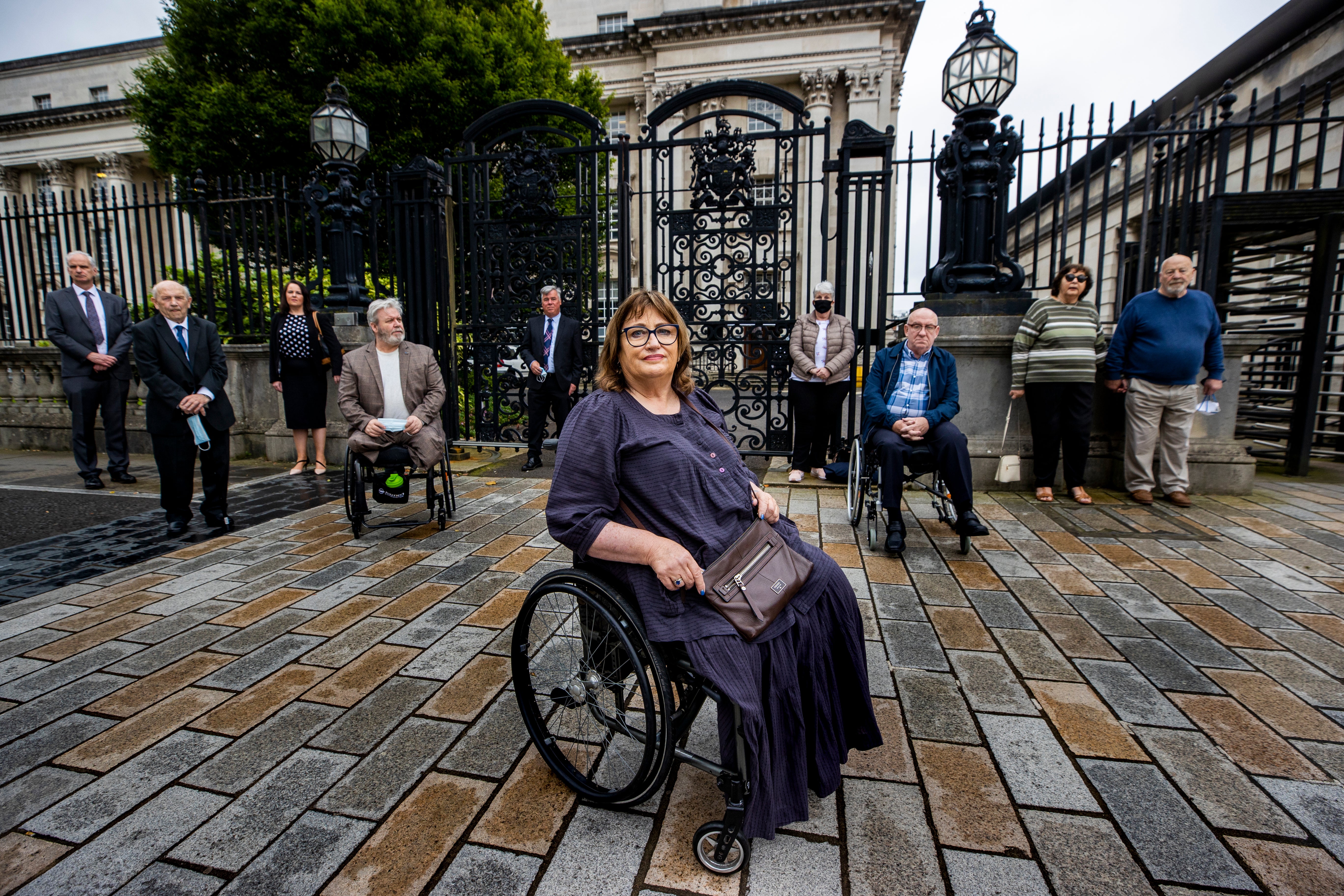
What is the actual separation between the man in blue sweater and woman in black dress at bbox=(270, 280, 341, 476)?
800cm

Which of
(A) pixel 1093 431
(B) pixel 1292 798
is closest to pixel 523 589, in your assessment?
(B) pixel 1292 798

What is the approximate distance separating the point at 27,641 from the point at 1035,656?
15.8 feet

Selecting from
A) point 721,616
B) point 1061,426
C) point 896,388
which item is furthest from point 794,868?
point 1061,426

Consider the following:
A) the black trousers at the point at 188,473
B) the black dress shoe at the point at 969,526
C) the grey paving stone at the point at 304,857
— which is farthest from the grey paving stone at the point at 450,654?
the black dress shoe at the point at 969,526

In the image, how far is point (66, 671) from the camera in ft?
9.47

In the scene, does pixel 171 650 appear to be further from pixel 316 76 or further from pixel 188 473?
pixel 316 76

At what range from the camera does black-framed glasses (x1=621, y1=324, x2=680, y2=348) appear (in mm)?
2084

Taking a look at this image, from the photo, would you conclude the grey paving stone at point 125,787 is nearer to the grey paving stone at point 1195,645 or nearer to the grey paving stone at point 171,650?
the grey paving stone at point 171,650

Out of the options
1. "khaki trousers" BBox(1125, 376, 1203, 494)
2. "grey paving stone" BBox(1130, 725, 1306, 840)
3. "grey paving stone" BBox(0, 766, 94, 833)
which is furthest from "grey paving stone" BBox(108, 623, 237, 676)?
"khaki trousers" BBox(1125, 376, 1203, 494)

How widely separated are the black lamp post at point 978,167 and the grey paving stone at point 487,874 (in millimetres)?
6206

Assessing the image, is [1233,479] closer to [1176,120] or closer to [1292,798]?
[1176,120]

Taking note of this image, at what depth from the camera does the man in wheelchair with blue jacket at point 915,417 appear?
4402 millimetres

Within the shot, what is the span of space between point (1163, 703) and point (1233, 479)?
4.83 metres

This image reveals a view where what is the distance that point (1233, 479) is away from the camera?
238 inches
